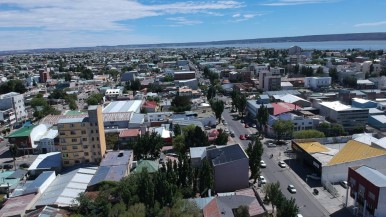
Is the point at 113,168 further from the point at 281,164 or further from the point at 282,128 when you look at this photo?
the point at 282,128

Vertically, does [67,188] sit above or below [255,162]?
below

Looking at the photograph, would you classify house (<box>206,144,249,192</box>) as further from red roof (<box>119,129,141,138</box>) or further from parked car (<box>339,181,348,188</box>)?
red roof (<box>119,129,141,138</box>)

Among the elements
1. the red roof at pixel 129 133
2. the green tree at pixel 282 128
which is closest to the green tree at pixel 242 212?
the green tree at pixel 282 128

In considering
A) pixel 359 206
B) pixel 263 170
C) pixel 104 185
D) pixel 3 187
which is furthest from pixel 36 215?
pixel 359 206

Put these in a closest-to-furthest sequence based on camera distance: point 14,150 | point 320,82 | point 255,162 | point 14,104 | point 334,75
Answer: point 255,162 → point 14,150 → point 14,104 → point 320,82 → point 334,75

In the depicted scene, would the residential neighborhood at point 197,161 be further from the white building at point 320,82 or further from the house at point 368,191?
the white building at point 320,82

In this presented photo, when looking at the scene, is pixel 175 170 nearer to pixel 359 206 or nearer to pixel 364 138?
pixel 359 206

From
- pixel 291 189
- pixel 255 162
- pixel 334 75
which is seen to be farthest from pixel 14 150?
pixel 334 75
